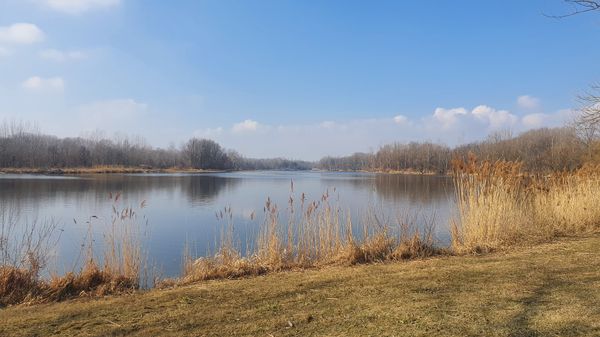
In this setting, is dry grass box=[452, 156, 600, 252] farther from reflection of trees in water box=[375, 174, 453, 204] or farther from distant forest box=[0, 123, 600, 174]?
distant forest box=[0, 123, 600, 174]

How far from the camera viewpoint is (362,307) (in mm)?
3838

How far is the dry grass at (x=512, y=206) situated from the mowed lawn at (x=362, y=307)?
6.19ft

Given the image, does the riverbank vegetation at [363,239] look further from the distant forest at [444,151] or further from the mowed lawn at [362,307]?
the distant forest at [444,151]

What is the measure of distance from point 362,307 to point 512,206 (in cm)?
569

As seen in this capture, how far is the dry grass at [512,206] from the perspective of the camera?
7.53 metres

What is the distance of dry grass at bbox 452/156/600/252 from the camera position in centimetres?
753

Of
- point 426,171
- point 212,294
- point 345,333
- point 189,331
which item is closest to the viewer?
point 345,333

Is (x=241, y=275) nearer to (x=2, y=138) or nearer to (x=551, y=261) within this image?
(x=551, y=261)

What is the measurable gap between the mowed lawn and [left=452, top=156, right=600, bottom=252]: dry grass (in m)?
1.89

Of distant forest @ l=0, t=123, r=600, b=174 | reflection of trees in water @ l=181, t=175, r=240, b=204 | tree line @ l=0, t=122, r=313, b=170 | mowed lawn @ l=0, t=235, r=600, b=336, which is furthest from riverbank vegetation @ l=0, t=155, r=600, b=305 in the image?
tree line @ l=0, t=122, r=313, b=170

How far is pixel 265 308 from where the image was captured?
396 cm

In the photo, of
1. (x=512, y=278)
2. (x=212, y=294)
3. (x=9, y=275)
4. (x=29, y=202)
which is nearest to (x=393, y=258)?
(x=512, y=278)

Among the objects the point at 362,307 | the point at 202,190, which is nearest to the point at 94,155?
the point at 202,190

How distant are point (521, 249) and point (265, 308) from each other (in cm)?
503
